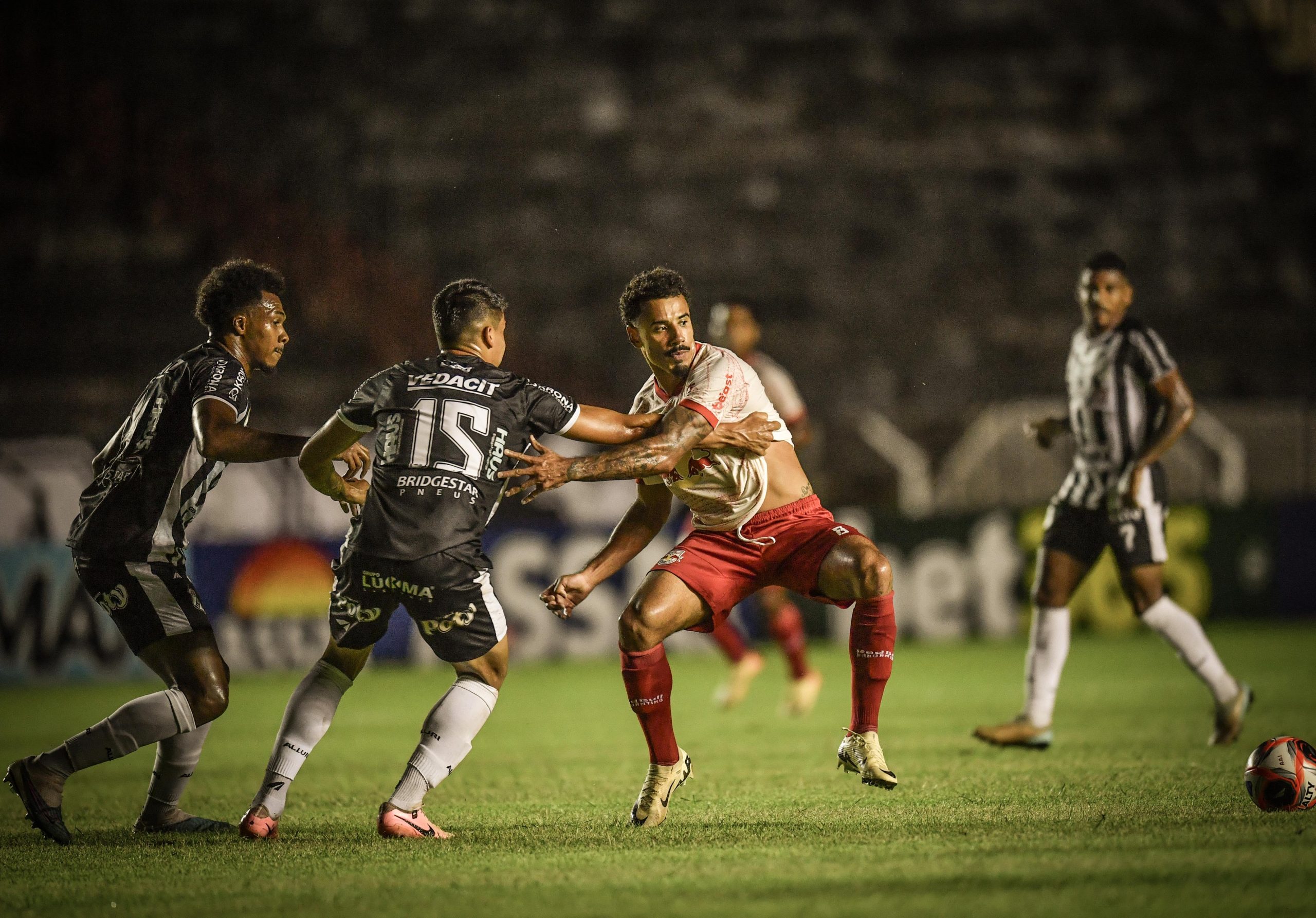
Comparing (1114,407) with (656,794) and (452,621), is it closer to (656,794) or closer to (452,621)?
(656,794)

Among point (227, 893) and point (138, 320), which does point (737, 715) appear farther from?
point (138, 320)

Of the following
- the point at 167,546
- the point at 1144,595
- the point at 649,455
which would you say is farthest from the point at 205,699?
the point at 1144,595

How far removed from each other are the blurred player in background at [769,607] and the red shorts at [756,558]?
231 cm

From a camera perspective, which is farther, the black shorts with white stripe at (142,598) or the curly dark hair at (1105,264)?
the curly dark hair at (1105,264)

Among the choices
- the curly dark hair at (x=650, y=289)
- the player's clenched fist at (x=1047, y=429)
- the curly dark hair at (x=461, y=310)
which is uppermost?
the curly dark hair at (x=650, y=289)

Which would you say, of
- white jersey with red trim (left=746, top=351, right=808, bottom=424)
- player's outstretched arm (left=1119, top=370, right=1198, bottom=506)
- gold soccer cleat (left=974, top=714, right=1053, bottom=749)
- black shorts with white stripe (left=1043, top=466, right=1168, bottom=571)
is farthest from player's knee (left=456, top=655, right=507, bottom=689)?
white jersey with red trim (left=746, top=351, right=808, bottom=424)

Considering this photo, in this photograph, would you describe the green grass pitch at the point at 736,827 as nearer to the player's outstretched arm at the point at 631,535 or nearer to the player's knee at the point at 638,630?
the player's knee at the point at 638,630

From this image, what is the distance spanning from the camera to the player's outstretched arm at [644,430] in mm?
5188

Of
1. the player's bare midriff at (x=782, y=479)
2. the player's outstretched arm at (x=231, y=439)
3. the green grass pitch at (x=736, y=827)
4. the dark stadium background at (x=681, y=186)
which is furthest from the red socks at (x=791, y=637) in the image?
the dark stadium background at (x=681, y=186)

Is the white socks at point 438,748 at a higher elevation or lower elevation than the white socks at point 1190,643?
lower

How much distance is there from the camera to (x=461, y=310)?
5.18 meters

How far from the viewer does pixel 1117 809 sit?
524 cm

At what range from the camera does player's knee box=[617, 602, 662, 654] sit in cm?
523

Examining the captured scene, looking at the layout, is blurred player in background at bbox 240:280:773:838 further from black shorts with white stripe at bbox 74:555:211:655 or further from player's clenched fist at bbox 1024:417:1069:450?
player's clenched fist at bbox 1024:417:1069:450
